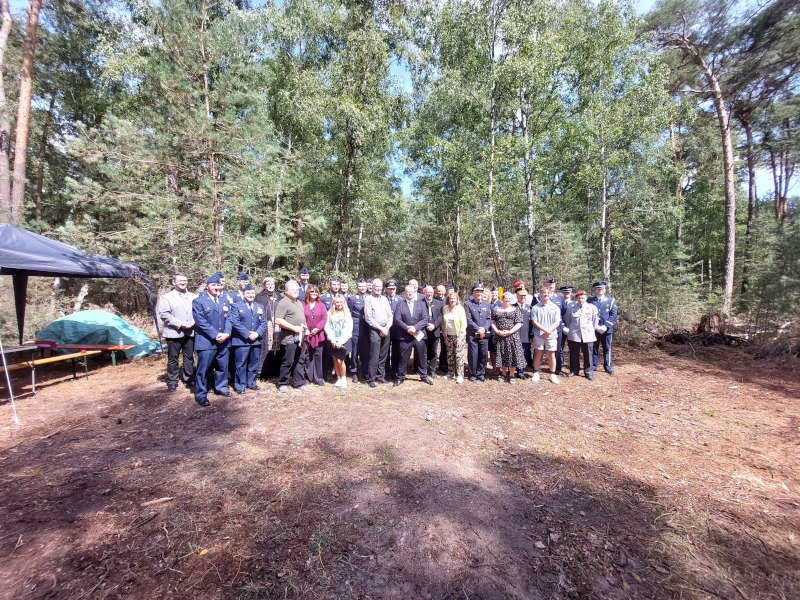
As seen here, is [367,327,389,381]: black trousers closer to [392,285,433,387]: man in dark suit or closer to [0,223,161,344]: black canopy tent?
[392,285,433,387]: man in dark suit

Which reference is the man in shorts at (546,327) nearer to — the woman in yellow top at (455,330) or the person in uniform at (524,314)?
the person in uniform at (524,314)

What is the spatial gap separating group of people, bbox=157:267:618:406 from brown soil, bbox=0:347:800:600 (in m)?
0.79

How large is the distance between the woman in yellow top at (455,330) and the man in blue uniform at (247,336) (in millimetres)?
3433

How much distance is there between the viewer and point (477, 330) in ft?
20.4

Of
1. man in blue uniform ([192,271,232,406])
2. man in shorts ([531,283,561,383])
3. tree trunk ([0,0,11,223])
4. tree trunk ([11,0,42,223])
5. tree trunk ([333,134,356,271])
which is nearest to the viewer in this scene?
man in blue uniform ([192,271,232,406])

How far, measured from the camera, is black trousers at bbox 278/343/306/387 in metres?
5.71

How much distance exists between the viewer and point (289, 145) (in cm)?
1363

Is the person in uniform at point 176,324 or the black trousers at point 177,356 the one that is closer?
the person in uniform at point 176,324

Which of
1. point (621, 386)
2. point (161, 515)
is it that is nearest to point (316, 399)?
point (161, 515)

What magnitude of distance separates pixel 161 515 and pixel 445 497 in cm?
235

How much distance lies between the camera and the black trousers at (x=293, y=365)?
5711 mm

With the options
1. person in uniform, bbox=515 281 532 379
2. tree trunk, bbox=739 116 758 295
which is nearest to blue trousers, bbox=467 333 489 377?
person in uniform, bbox=515 281 532 379

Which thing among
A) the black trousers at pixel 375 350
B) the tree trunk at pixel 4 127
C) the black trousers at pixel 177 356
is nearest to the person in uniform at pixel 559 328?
the black trousers at pixel 375 350

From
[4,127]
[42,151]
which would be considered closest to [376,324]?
A: [4,127]
